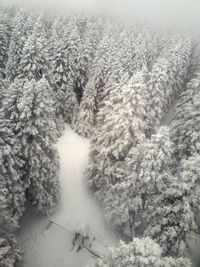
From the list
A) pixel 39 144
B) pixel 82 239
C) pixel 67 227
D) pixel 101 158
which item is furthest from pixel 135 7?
pixel 82 239

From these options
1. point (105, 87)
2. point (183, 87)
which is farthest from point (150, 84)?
point (183, 87)

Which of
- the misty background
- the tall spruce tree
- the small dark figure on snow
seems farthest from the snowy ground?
the misty background

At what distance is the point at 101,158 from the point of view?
110 feet

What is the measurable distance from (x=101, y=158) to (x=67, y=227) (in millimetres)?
8207

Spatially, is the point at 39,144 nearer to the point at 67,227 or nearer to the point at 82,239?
the point at 67,227

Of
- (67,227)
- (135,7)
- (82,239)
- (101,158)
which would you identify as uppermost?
(135,7)

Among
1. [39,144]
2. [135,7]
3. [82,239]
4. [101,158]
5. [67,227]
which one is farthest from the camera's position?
[135,7]

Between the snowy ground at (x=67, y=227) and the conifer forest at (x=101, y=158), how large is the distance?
13 cm

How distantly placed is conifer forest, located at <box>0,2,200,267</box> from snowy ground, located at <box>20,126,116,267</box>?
0.13 metres

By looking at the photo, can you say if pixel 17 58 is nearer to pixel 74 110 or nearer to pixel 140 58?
pixel 74 110

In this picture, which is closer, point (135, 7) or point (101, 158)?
point (101, 158)

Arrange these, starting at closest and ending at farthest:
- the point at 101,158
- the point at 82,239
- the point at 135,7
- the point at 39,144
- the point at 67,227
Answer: the point at 39,144 < the point at 82,239 < the point at 101,158 < the point at 67,227 < the point at 135,7

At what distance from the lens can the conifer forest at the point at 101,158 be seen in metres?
24.0

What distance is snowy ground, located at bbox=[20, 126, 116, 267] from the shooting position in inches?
1225
